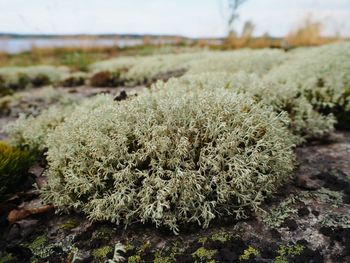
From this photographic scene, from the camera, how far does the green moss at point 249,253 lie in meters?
2.37

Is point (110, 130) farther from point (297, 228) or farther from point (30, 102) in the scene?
point (30, 102)

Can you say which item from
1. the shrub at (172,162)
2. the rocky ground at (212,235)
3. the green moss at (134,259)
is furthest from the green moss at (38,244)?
the green moss at (134,259)

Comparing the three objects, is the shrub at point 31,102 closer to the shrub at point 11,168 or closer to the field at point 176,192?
the shrub at point 11,168

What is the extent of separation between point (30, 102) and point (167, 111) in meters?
6.19

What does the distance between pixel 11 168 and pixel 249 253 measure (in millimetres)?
2420

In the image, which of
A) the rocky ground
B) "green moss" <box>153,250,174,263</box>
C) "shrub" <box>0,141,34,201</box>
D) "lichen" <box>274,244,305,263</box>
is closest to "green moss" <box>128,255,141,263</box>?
the rocky ground

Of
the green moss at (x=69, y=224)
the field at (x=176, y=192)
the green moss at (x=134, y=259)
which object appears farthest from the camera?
the green moss at (x=69, y=224)

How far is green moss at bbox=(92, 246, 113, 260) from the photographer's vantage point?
252cm

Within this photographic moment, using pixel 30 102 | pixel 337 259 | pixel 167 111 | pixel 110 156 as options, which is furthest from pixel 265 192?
pixel 30 102

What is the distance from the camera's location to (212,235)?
2639 millimetres

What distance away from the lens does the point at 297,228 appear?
269 centimetres

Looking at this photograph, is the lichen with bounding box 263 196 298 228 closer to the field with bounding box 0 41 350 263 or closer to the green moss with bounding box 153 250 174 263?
the field with bounding box 0 41 350 263

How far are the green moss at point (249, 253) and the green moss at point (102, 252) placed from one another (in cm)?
95

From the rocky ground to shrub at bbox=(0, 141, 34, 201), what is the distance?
0.59 feet
